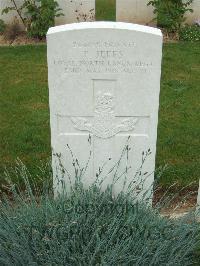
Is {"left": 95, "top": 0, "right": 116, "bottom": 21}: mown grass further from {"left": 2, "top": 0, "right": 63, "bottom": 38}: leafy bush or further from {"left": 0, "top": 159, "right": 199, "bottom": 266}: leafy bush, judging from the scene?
{"left": 0, "top": 159, "right": 199, "bottom": 266}: leafy bush

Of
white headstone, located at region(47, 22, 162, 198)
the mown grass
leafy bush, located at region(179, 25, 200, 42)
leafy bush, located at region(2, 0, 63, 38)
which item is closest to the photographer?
white headstone, located at region(47, 22, 162, 198)

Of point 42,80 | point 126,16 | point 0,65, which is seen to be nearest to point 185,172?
point 42,80

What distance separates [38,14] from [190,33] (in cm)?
270

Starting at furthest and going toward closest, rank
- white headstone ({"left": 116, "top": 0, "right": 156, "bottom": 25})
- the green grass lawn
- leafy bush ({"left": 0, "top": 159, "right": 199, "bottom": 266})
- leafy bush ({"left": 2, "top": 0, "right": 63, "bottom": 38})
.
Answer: white headstone ({"left": 116, "top": 0, "right": 156, "bottom": 25}), leafy bush ({"left": 2, "top": 0, "right": 63, "bottom": 38}), the green grass lawn, leafy bush ({"left": 0, "top": 159, "right": 199, "bottom": 266})

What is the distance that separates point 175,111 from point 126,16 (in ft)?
11.7

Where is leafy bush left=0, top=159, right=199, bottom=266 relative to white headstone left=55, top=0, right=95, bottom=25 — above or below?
below

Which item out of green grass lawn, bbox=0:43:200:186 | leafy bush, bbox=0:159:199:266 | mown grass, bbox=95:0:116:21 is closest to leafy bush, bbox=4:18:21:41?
green grass lawn, bbox=0:43:200:186

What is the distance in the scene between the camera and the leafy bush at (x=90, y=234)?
332cm

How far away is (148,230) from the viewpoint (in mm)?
3516

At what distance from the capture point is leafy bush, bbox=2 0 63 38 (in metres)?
8.54

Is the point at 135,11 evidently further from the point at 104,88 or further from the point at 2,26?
the point at 104,88

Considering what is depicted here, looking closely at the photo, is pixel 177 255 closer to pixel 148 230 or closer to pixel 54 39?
pixel 148 230

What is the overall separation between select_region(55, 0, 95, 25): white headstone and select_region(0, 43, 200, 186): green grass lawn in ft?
2.85

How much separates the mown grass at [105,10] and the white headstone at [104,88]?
6.55 m
